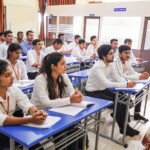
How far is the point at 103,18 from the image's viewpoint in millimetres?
7133

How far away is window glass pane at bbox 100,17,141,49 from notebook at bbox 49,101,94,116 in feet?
17.8

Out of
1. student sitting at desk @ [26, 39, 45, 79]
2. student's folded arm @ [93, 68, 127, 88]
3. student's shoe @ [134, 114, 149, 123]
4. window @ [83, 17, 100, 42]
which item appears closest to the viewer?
student's folded arm @ [93, 68, 127, 88]

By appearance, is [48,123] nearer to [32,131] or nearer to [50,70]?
[32,131]

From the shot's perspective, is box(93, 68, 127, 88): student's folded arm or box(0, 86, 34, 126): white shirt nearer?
box(0, 86, 34, 126): white shirt

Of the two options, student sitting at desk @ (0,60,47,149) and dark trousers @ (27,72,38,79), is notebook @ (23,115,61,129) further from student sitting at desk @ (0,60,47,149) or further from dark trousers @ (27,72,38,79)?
dark trousers @ (27,72,38,79)

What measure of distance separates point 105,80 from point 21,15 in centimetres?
694

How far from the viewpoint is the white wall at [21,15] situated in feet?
26.0

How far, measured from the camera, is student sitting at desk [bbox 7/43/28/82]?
8.95 feet

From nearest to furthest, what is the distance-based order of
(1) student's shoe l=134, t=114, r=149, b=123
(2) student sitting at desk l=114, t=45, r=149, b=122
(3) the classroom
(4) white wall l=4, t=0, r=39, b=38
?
(3) the classroom, (2) student sitting at desk l=114, t=45, r=149, b=122, (1) student's shoe l=134, t=114, r=149, b=123, (4) white wall l=4, t=0, r=39, b=38

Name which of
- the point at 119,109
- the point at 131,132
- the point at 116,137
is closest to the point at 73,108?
the point at 119,109

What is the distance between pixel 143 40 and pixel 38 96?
17.8ft

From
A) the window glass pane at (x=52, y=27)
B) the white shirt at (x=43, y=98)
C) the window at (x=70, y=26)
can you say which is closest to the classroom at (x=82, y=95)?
the white shirt at (x=43, y=98)

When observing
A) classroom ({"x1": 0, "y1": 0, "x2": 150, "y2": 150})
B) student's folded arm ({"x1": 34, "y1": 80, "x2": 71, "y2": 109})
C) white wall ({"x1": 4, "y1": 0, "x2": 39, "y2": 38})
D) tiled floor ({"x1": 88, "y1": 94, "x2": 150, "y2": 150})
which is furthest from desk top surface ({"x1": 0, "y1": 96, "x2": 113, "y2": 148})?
white wall ({"x1": 4, "y1": 0, "x2": 39, "y2": 38})

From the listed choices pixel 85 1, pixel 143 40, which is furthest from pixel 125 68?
pixel 85 1
